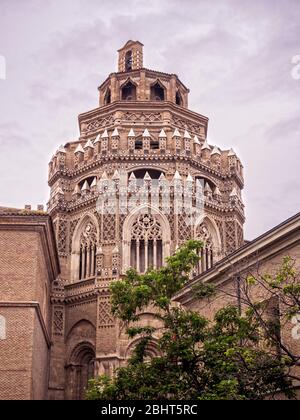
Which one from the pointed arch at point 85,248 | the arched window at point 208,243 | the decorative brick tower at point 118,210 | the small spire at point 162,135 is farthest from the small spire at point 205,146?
the pointed arch at point 85,248

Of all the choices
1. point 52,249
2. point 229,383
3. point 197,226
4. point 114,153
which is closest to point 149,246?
point 197,226

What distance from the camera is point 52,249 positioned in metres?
28.2

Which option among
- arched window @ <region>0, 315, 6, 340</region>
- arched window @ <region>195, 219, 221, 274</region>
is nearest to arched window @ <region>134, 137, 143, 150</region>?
arched window @ <region>195, 219, 221, 274</region>

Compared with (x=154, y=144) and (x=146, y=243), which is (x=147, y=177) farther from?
(x=146, y=243)

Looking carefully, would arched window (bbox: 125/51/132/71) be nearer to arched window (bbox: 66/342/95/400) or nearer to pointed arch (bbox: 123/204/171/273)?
pointed arch (bbox: 123/204/171/273)

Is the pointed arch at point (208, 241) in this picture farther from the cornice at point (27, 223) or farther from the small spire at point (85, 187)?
the cornice at point (27, 223)

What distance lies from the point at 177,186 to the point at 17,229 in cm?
Answer: 1771

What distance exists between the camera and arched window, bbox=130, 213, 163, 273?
40031 mm

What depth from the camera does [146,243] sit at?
132ft

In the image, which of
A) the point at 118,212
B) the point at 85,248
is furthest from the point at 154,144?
the point at 85,248

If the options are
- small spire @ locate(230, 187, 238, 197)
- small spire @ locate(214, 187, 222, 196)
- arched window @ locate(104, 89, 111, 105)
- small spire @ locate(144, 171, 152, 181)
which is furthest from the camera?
arched window @ locate(104, 89, 111, 105)

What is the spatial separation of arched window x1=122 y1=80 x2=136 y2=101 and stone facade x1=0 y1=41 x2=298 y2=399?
272 centimetres

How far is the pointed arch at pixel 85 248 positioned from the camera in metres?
40.8

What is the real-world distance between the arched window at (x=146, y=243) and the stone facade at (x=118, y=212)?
2.2 inches
